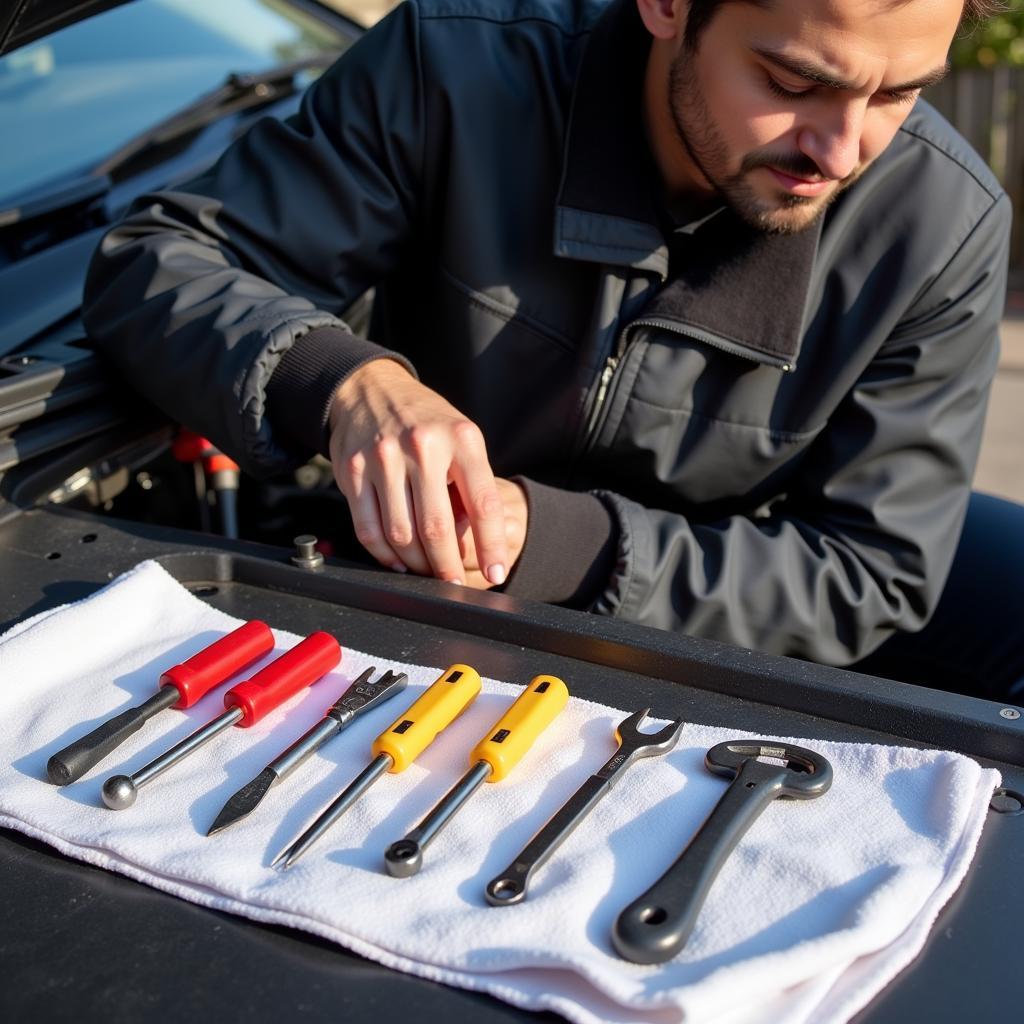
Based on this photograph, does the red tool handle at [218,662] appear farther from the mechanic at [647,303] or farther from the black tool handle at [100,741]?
the mechanic at [647,303]

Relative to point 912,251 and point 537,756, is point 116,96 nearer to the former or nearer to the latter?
point 912,251

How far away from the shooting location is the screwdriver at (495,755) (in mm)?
679


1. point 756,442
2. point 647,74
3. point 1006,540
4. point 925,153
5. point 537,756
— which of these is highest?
point 647,74

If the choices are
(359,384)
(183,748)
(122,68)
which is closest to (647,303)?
(359,384)

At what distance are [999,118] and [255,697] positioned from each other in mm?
6266

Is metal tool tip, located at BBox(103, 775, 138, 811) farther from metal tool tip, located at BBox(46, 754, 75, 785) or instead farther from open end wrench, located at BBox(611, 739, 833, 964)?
open end wrench, located at BBox(611, 739, 833, 964)

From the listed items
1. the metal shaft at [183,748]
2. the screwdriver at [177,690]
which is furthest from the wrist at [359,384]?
the metal shaft at [183,748]

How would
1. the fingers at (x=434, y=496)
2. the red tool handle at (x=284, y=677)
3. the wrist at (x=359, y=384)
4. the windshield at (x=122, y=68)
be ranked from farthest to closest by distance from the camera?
the windshield at (x=122, y=68)
the wrist at (x=359, y=384)
the fingers at (x=434, y=496)
the red tool handle at (x=284, y=677)

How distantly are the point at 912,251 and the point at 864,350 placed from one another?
0.41ft

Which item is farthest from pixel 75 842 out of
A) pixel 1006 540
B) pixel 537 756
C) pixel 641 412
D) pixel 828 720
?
pixel 1006 540

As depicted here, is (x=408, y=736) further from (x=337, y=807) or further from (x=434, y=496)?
(x=434, y=496)

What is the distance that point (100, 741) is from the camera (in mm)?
795

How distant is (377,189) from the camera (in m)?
1.36

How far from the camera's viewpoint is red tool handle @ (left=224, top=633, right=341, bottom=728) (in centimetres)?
84
